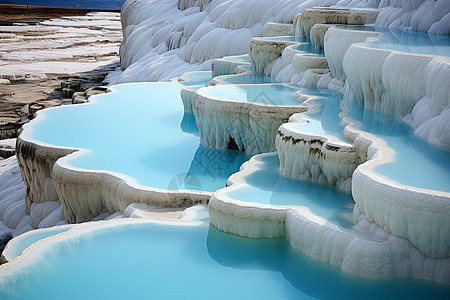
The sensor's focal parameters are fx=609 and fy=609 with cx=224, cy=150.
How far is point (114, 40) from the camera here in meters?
32.4

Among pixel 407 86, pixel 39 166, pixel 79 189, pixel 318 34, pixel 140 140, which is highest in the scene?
pixel 407 86

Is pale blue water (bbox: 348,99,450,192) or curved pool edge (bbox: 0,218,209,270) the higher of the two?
pale blue water (bbox: 348,99,450,192)

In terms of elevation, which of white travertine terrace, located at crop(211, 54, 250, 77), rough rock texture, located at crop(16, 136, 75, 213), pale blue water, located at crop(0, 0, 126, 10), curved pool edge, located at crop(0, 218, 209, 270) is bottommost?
pale blue water, located at crop(0, 0, 126, 10)

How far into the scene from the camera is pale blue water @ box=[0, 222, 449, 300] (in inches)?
142

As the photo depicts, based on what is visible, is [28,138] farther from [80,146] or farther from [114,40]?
[114,40]

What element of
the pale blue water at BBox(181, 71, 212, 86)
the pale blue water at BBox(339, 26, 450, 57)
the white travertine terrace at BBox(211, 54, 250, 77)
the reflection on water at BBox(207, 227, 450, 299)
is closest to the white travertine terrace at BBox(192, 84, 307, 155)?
the pale blue water at BBox(339, 26, 450, 57)

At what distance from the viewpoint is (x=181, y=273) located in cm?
385

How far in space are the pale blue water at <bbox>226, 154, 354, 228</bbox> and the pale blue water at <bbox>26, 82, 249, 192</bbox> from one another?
96 cm

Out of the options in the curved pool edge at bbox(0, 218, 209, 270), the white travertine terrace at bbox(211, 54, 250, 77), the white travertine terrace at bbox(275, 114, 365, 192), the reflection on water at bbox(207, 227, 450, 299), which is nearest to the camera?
the reflection on water at bbox(207, 227, 450, 299)

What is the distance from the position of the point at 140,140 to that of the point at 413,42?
135 inches

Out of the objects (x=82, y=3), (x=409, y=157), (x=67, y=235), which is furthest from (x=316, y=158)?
(x=82, y=3)

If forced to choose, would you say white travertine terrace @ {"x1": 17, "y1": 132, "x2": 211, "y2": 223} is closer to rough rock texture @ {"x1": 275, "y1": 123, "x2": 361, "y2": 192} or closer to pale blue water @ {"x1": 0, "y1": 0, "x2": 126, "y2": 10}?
rough rock texture @ {"x1": 275, "y1": 123, "x2": 361, "y2": 192}

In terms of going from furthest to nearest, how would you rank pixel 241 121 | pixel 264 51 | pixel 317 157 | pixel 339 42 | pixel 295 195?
pixel 264 51 < pixel 339 42 < pixel 241 121 < pixel 317 157 < pixel 295 195

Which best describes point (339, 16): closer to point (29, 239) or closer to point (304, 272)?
point (29, 239)
